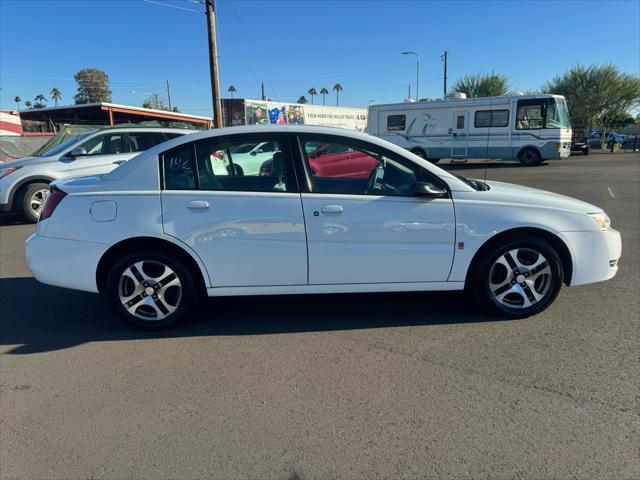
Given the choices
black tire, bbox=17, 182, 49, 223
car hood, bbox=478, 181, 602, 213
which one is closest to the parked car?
black tire, bbox=17, 182, 49, 223

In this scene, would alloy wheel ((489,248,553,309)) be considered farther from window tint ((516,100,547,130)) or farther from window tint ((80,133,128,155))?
window tint ((516,100,547,130))

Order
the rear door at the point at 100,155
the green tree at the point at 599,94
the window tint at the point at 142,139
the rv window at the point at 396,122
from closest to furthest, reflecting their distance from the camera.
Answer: the rear door at the point at 100,155 < the window tint at the point at 142,139 < the rv window at the point at 396,122 < the green tree at the point at 599,94

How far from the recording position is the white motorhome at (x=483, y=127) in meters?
19.4

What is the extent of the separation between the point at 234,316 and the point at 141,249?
3.39 feet

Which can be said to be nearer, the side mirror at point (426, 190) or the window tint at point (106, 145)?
the side mirror at point (426, 190)

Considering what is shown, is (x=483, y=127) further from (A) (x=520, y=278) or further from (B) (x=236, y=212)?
(B) (x=236, y=212)

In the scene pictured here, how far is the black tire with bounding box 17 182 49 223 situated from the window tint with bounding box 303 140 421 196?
22.9 feet

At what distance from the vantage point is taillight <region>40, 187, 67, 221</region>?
3.80m

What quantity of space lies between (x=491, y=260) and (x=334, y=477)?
90.5 inches

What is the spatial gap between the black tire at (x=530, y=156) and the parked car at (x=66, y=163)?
16.1 m

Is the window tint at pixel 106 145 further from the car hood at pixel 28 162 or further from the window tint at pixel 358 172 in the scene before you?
the window tint at pixel 358 172

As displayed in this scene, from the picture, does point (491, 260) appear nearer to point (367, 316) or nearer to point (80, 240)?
point (367, 316)

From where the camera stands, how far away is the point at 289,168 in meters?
3.75

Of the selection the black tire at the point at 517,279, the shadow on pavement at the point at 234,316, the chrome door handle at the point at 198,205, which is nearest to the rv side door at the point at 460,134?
the shadow on pavement at the point at 234,316
